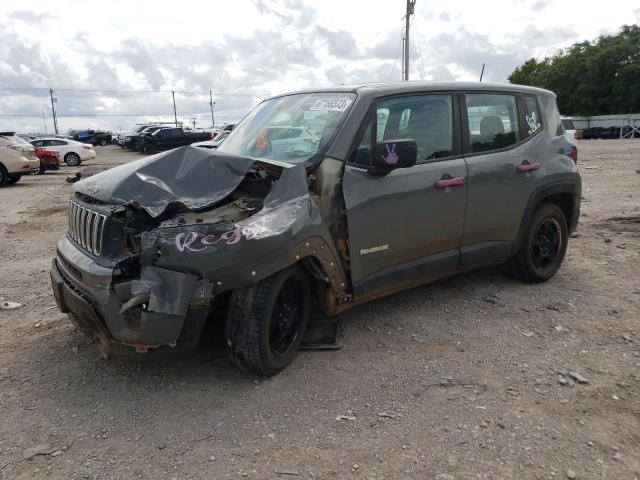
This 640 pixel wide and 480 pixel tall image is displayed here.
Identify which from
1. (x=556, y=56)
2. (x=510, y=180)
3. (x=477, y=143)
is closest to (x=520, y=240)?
(x=510, y=180)

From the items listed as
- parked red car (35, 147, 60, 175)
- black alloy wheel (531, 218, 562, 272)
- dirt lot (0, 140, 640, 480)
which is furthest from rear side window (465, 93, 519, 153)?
parked red car (35, 147, 60, 175)

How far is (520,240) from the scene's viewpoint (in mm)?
4887

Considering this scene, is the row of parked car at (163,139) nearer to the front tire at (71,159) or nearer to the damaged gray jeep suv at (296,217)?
the front tire at (71,159)

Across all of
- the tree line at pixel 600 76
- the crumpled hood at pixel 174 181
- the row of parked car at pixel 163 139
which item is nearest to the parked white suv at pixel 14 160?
the crumpled hood at pixel 174 181

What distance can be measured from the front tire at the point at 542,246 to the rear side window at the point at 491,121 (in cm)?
82

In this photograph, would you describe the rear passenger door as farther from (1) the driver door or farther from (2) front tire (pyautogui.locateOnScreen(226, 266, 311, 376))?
(2) front tire (pyautogui.locateOnScreen(226, 266, 311, 376))

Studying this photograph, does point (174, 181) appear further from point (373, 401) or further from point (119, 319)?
point (373, 401)

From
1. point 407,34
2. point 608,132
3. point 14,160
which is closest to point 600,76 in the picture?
point 608,132

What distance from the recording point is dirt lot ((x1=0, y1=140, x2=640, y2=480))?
269 cm

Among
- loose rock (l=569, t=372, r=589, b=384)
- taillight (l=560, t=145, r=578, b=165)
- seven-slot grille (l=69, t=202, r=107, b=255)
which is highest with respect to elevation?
taillight (l=560, t=145, r=578, b=165)

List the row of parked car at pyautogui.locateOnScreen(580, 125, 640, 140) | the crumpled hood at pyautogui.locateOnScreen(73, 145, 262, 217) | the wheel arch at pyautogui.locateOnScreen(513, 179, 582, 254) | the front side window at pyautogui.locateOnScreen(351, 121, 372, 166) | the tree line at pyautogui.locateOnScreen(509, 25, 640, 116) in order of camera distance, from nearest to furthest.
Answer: the crumpled hood at pyautogui.locateOnScreen(73, 145, 262, 217)
the front side window at pyautogui.locateOnScreen(351, 121, 372, 166)
the wheel arch at pyautogui.locateOnScreen(513, 179, 582, 254)
the row of parked car at pyautogui.locateOnScreen(580, 125, 640, 140)
the tree line at pyautogui.locateOnScreen(509, 25, 640, 116)

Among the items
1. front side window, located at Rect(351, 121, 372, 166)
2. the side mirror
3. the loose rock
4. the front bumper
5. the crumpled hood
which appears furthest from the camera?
front side window, located at Rect(351, 121, 372, 166)

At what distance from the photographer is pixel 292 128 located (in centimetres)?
401

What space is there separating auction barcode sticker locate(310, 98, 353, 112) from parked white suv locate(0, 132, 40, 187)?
45.8 feet
